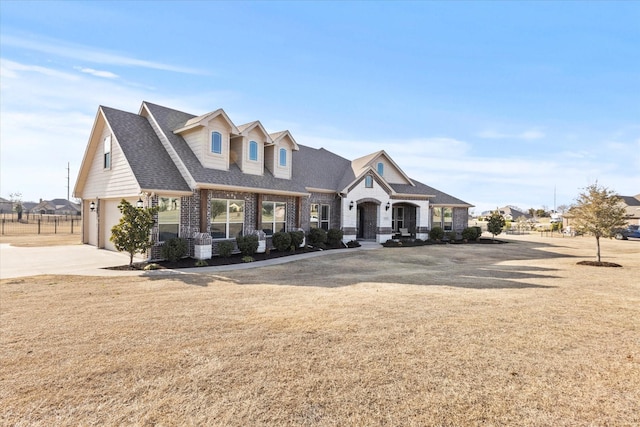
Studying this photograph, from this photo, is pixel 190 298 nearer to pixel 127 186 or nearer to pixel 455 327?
pixel 455 327

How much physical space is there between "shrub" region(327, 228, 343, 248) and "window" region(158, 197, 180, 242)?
9433 mm

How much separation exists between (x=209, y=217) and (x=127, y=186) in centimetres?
393

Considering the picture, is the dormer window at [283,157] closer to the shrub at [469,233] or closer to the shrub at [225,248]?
the shrub at [225,248]

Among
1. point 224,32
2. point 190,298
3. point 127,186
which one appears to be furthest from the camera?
point 127,186

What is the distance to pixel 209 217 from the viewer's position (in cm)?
1515

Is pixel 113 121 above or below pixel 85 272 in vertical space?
above

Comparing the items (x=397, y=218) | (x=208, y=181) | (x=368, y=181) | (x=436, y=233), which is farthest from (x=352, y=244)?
(x=208, y=181)

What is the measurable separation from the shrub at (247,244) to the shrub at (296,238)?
8.98 ft

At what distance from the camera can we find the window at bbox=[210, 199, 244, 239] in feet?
50.7

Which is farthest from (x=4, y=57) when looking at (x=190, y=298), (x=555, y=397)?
(x=555, y=397)

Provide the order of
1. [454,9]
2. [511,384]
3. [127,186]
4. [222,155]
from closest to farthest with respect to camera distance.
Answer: [511,384] < [454,9] < [127,186] < [222,155]

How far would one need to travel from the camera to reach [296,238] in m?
18.2

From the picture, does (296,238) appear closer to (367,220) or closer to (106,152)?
(367,220)

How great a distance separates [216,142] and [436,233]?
59.2ft
